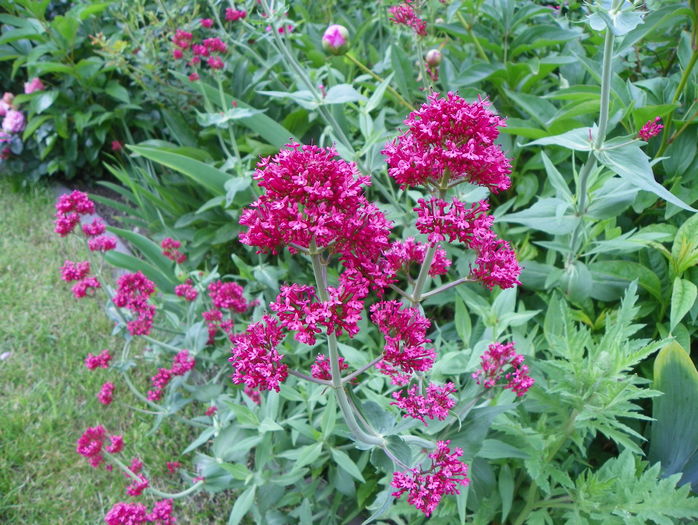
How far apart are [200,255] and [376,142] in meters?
1.42

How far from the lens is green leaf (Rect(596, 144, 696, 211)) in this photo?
154 cm

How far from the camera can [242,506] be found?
1.90 m

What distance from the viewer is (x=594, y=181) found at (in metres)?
2.01

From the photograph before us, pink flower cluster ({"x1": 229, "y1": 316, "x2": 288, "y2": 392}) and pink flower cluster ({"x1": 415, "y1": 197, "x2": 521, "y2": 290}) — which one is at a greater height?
pink flower cluster ({"x1": 415, "y1": 197, "x2": 521, "y2": 290})

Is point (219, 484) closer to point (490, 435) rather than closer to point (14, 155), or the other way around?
point (490, 435)

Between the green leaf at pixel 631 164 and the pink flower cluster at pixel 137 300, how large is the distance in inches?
70.2

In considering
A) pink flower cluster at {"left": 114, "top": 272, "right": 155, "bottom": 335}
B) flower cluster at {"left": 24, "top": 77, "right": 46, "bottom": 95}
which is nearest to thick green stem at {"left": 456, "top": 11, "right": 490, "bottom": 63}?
pink flower cluster at {"left": 114, "top": 272, "right": 155, "bottom": 335}

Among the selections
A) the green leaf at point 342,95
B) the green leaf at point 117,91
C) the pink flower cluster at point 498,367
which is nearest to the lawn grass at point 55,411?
the green leaf at point 117,91

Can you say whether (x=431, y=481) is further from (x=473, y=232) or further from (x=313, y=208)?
(x=313, y=208)

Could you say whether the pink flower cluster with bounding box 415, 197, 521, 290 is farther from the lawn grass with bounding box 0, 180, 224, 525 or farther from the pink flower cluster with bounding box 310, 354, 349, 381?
the lawn grass with bounding box 0, 180, 224, 525

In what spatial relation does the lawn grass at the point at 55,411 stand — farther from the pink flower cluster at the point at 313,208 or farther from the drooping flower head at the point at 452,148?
the drooping flower head at the point at 452,148

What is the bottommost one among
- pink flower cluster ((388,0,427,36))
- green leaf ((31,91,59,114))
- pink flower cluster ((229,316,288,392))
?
green leaf ((31,91,59,114))

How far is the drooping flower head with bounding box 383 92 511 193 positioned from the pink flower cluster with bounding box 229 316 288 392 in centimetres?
45

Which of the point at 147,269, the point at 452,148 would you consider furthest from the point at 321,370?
the point at 147,269
